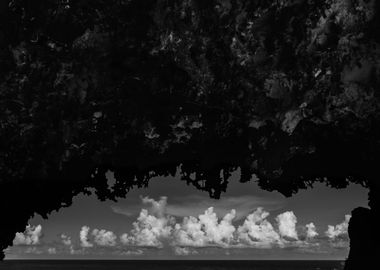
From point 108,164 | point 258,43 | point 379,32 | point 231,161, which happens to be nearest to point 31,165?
point 108,164

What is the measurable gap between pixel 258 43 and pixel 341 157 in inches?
205

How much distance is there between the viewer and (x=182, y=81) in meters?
12.9

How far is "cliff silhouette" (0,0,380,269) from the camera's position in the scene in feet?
40.2

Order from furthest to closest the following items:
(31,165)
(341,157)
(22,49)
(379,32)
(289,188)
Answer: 1. (289,188)
2. (341,157)
3. (31,165)
4. (22,49)
5. (379,32)

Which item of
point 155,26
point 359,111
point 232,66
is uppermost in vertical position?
point 155,26

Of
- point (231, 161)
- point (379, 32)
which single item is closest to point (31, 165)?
point (231, 161)

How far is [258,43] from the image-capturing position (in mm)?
12367

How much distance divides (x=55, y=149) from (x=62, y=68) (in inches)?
92.1

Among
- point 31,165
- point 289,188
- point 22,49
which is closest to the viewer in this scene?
point 22,49

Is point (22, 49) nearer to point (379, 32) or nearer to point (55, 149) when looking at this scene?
point (55, 149)

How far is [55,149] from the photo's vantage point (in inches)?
540

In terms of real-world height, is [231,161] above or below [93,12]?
below

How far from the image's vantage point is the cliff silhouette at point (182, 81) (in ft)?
40.2

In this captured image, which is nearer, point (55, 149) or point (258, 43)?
point (258, 43)
